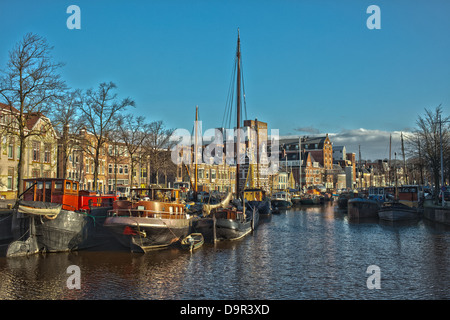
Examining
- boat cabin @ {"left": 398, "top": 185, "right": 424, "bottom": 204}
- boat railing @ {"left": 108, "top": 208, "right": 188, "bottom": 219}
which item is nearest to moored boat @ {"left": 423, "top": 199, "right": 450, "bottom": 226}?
boat cabin @ {"left": 398, "top": 185, "right": 424, "bottom": 204}

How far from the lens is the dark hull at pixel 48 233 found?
88.0ft

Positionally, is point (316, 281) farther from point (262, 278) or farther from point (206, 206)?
point (206, 206)

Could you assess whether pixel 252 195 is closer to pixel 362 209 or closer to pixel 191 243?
pixel 362 209

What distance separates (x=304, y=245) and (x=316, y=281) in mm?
12442

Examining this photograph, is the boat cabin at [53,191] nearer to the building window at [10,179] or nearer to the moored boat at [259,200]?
the building window at [10,179]

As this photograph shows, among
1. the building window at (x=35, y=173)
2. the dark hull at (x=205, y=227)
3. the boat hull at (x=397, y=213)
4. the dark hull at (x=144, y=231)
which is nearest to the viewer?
the dark hull at (x=144, y=231)

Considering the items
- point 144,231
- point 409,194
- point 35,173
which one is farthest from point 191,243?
point 409,194

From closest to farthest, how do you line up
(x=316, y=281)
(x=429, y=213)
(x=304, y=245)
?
(x=316, y=281), (x=304, y=245), (x=429, y=213)

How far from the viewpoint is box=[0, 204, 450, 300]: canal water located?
18.8 meters

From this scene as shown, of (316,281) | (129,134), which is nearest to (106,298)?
(316,281)

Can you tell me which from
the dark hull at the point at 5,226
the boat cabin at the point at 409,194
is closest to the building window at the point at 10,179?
the dark hull at the point at 5,226

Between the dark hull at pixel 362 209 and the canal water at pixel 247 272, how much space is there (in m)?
23.4

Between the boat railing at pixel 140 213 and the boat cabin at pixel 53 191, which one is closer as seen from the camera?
the boat railing at pixel 140 213
